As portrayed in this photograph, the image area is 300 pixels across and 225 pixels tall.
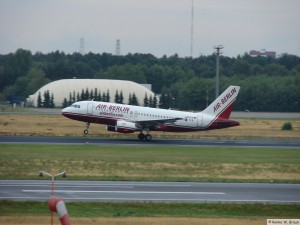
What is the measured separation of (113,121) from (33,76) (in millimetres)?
102340

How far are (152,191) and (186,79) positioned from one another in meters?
126

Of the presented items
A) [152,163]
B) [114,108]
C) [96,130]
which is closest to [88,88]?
[96,130]

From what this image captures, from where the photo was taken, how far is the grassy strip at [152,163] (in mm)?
39844

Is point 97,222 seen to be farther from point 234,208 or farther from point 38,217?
point 234,208

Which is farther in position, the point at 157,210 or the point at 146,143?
the point at 146,143

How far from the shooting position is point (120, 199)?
30688 millimetres

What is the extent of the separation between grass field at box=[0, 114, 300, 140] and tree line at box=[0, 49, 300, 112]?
33664 mm

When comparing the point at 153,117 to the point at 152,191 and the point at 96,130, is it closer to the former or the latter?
the point at 96,130

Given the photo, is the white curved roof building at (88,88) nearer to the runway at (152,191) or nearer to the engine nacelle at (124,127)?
the engine nacelle at (124,127)

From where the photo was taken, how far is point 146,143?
200 ft

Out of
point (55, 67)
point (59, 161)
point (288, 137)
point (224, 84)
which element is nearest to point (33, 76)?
point (55, 67)

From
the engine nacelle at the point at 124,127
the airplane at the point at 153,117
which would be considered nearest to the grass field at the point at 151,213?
the engine nacelle at the point at 124,127

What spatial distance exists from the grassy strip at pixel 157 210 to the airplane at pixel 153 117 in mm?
34964

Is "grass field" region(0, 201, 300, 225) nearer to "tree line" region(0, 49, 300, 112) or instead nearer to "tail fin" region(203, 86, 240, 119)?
"tail fin" region(203, 86, 240, 119)
